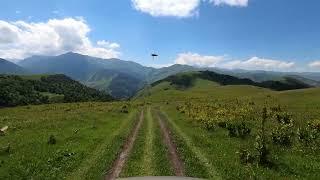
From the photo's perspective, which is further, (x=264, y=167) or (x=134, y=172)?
(x=264, y=167)

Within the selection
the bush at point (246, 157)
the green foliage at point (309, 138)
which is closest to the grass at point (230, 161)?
the bush at point (246, 157)

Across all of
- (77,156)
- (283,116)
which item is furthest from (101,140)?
(283,116)

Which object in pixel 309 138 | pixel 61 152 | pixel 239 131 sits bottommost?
pixel 61 152

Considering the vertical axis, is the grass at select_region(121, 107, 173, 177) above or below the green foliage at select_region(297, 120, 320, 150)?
below

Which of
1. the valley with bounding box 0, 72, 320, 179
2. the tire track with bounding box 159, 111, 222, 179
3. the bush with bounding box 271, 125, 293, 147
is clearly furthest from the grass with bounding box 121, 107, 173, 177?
the bush with bounding box 271, 125, 293, 147

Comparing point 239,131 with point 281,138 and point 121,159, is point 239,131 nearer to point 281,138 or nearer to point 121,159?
point 281,138

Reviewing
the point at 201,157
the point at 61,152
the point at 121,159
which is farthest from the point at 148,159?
the point at 61,152

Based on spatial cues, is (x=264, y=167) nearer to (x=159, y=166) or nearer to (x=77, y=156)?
(x=159, y=166)

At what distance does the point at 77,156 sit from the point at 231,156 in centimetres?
1025

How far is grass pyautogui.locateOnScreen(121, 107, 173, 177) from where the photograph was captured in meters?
23.9

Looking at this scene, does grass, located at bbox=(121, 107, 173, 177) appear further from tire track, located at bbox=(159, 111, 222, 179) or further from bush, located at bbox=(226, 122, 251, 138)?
bush, located at bbox=(226, 122, 251, 138)

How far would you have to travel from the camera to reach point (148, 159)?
27422 millimetres

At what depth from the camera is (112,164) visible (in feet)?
85.8

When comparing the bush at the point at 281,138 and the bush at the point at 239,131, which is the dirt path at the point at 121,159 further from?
the bush at the point at 281,138
